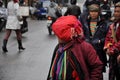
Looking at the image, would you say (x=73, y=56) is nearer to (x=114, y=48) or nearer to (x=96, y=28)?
(x=114, y=48)

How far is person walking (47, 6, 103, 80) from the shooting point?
436 cm

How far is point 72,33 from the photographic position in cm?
436

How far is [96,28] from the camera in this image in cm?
707

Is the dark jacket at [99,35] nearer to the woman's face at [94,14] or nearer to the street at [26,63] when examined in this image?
the woman's face at [94,14]

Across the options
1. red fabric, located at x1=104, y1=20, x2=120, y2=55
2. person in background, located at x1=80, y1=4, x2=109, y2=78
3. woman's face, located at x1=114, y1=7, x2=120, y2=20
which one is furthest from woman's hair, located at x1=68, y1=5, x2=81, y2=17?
red fabric, located at x1=104, y1=20, x2=120, y2=55

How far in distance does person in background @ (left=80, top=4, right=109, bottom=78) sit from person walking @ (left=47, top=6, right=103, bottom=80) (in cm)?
254

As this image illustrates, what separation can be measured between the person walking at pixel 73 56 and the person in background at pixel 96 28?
2542 mm

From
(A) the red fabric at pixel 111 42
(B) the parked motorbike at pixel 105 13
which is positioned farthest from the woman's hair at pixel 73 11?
(A) the red fabric at pixel 111 42

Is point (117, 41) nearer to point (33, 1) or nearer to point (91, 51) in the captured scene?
point (91, 51)

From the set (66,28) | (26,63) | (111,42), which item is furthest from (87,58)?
(26,63)

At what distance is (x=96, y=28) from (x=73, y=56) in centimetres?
276

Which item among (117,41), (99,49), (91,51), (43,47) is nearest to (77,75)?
(91,51)

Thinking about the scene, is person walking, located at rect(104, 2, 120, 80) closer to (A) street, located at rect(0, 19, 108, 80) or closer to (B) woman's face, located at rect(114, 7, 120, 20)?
(B) woman's face, located at rect(114, 7, 120, 20)

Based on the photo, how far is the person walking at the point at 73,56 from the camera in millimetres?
4363
